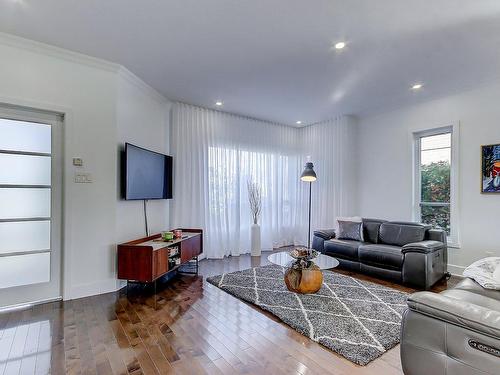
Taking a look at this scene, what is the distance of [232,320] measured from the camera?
100 inches

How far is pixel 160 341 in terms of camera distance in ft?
7.11

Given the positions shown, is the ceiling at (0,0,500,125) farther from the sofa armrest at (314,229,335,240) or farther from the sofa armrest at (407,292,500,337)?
the sofa armrest at (314,229,335,240)

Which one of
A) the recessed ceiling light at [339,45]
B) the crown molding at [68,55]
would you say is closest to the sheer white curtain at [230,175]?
the crown molding at [68,55]

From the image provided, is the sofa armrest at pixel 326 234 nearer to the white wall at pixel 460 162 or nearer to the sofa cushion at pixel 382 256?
the sofa cushion at pixel 382 256

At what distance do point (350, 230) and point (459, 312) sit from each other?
11.2 ft

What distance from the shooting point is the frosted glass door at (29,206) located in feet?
9.22

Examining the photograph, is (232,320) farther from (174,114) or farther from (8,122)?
(174,114)

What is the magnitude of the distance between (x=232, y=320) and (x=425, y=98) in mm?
4474

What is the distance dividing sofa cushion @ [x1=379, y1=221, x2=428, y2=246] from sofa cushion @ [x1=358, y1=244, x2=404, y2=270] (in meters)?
0.22

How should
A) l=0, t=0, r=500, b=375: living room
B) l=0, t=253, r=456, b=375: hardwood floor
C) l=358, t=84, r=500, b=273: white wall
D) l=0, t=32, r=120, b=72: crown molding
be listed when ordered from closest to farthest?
l=0, t=253, r=456, b=375: hardwood floor → l=0, t=0, r=500, b=375: living room → l=0, t=32, r=120, b=72: crown molding → l=358, t=84, r=500, b=273: white wall

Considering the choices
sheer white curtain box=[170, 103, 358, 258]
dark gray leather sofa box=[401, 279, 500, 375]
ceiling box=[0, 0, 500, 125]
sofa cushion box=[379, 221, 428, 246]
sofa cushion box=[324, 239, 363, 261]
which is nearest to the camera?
dark gray leather sofa box=[401, 279, 500, 375]

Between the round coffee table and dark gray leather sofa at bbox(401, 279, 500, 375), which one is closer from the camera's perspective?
dark gray leather sofa at bbox(401, 279, 500, 375)

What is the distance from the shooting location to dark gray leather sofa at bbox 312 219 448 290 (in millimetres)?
3395

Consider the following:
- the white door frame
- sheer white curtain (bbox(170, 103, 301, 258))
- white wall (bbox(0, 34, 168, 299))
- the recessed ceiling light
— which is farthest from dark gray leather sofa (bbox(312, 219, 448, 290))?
the white door frame
